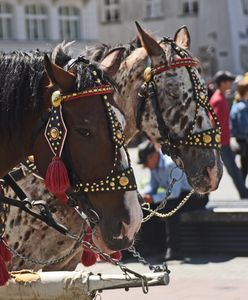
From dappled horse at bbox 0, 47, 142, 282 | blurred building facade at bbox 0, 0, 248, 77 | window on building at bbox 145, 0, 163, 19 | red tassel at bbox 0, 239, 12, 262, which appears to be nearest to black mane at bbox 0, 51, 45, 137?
dappled horse at bbox 0, 47, 142, 282

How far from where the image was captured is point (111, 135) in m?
4.03

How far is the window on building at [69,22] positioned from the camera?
39.1 metres

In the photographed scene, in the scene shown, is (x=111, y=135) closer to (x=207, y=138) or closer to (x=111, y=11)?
(x=207, y=138)

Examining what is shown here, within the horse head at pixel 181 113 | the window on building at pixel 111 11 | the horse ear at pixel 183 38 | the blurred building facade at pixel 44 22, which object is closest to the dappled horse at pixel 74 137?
the horse head at pixel 181 113

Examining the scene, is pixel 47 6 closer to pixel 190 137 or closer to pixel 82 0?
pixel 82 0

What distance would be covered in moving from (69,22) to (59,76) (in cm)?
3573

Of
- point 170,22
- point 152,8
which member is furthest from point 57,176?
point 152,8

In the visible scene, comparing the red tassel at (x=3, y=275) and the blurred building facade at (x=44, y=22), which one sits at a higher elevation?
the blurred building facade at (x=44, y=22)

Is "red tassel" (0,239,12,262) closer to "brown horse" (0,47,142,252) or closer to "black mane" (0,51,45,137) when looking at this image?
"brown horse" (0,47,142,252)

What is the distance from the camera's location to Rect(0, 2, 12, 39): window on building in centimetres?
3688

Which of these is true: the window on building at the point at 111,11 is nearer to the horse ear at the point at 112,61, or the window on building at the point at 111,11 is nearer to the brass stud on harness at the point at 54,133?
the horse ear at the point at 112,61

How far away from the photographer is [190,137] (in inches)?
219

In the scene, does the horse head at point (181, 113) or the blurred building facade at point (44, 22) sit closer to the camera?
the horse head at point (181, 113)

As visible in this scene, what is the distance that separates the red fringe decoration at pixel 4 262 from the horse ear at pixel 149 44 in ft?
5.85
